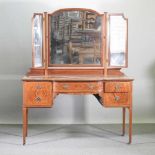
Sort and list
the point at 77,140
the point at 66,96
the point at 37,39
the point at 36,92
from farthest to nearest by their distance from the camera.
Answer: the point at 66,96 < the point at 37,39 < the point at 77,140 < the point at 36,92

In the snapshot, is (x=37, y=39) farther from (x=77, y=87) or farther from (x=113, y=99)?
(x=113, y=99)

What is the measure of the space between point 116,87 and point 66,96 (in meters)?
0.96

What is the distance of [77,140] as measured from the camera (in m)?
3.31

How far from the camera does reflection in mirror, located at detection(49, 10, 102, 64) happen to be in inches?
136

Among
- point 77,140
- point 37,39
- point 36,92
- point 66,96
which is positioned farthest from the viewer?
point 66,96

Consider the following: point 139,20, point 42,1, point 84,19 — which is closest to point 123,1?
point 139,20

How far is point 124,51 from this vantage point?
3482mm

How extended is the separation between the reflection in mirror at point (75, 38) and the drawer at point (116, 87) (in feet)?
1.28

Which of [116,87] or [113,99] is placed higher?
[116,87]

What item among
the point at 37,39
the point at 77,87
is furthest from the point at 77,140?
the point at 37,39

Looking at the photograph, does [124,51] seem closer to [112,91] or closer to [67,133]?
A: [112,91]

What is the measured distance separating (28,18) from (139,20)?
1.27m

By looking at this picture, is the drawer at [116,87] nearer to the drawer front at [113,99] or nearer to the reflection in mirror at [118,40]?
the drawer front at [113,99]

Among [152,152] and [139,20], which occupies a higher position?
[139,20]
